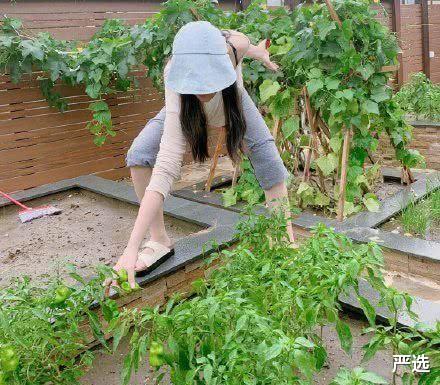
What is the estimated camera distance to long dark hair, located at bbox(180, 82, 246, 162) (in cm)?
197

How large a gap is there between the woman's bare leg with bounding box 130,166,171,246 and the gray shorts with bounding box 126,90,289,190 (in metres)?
0.05

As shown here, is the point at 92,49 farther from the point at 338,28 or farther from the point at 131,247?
the point at 131,247

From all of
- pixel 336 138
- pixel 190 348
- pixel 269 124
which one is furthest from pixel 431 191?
pixel 190 348

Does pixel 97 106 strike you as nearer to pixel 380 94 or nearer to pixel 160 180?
pixel 380 94

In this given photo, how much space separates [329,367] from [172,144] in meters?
1.10

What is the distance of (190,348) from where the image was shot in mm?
1323

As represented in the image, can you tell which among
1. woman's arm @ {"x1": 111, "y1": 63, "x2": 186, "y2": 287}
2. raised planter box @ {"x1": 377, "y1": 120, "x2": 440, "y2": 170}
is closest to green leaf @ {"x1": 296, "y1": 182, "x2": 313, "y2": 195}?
raised planter box @ {"x1": 377, "y1": 120, "x2": 440, "y2": 170}

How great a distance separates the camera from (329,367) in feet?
6.43

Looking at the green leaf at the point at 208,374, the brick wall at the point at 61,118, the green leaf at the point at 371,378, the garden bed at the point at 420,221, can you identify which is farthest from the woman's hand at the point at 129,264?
the brick wall at the point at 61,118

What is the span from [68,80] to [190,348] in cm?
422

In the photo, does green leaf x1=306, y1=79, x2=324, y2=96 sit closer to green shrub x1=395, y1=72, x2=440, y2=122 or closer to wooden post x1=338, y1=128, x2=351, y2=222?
wooden post x1=338, y1=128, x2=351, y2=222

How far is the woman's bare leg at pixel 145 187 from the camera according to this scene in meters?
2.41

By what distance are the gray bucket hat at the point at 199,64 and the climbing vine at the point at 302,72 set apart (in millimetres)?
1640

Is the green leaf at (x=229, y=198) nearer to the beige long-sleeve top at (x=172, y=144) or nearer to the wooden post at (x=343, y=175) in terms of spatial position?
the wooden post at (x=343, y=175)
